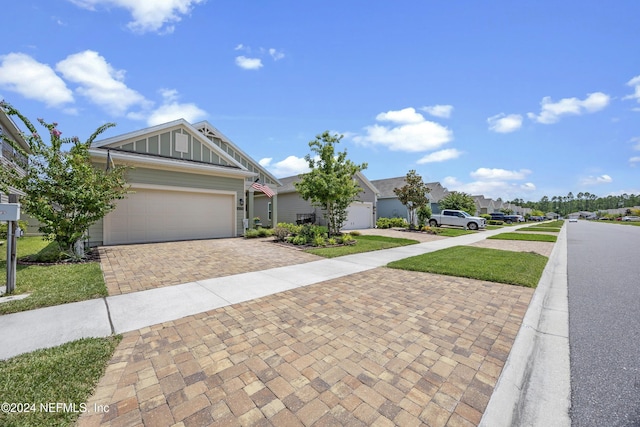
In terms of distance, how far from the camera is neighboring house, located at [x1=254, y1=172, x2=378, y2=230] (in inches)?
869

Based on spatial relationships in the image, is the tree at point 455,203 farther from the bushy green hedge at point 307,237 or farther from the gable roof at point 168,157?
the gable roof at point 168,157

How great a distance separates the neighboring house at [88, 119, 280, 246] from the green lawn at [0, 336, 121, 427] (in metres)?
9.55

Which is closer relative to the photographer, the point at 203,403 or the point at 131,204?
the point at 203,403

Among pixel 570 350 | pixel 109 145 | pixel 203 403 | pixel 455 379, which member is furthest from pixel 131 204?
pixel 570 350

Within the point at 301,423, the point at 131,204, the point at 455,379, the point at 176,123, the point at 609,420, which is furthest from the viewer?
the point at 176,123

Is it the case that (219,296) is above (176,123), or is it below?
below

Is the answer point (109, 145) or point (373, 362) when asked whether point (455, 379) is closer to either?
point (373, 362)

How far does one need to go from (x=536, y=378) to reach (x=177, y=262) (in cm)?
792

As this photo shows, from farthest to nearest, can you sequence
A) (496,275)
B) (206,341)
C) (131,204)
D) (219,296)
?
(131,204), (496,275), (219,296), (206,341)

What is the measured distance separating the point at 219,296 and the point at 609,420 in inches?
197

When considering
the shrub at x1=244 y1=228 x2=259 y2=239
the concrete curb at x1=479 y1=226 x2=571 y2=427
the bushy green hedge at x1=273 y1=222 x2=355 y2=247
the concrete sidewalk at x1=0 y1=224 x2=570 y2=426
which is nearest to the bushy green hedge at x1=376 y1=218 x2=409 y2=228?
the bushy green hedge at x1=273 y1=222 x2=355 y2=247

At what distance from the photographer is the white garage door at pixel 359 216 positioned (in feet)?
73.9

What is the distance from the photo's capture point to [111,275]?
6203 millimetres

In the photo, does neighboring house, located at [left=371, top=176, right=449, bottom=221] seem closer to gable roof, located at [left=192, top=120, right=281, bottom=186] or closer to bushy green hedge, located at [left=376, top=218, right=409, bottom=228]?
bushy green hedge, located at [left=376, top=218, right=409, bottom=228]
